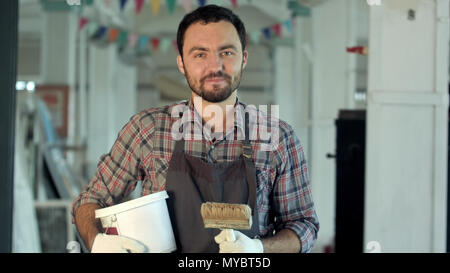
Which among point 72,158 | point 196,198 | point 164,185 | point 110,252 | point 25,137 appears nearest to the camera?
point 110,252

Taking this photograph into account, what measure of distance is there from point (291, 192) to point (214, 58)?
421 millimetres

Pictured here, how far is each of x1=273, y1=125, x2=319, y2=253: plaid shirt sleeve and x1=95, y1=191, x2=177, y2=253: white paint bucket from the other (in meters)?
0.38

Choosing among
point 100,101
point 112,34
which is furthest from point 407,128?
point 100,101

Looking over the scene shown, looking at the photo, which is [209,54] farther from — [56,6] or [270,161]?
[56,6]

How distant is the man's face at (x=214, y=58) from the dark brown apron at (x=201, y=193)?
7.1 inches

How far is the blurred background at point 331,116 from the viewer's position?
9.91 ft

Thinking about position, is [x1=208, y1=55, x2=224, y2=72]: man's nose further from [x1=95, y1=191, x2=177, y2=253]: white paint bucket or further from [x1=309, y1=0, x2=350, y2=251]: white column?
[x1=309, y1=0, x2=350, y2=251]: white column

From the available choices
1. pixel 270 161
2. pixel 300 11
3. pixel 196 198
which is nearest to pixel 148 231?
pixel 196 198

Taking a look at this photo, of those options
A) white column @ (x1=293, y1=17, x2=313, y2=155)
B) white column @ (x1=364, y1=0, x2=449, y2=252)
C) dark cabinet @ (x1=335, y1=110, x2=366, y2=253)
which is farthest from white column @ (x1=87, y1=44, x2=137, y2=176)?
white column @ (x1=364, y1=0, x2=449, y2=252)

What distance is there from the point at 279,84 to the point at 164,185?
9098 millimetres

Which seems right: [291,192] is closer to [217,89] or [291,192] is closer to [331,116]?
[217,89]

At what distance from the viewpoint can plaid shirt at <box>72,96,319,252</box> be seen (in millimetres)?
1623

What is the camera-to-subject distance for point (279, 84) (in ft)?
34.7

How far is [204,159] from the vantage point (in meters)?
1.62
